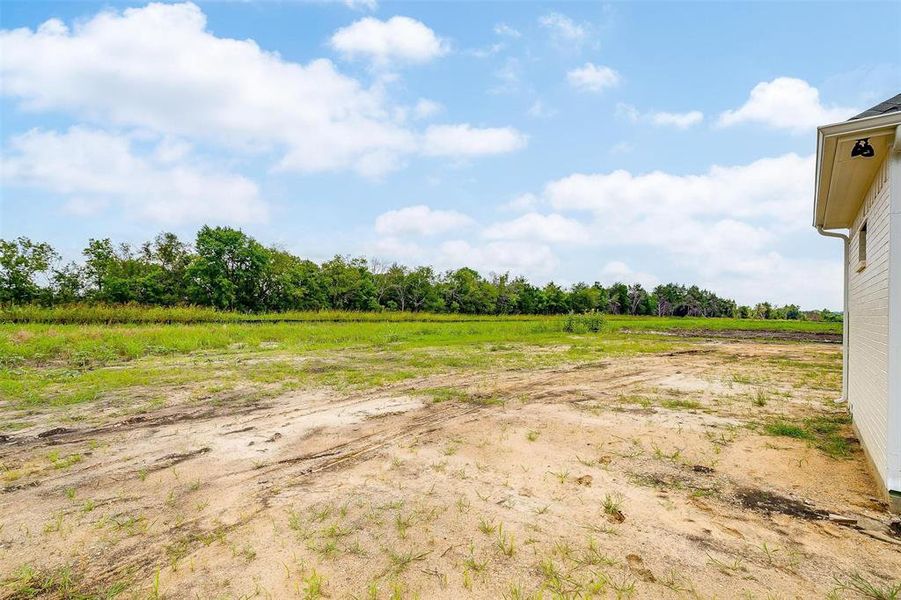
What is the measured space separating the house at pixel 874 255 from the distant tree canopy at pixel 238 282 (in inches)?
1799

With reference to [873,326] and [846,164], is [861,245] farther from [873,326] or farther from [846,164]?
[846,164]

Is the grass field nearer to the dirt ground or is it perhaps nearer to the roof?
the dirt ground

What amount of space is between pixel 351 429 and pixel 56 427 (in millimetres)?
4137

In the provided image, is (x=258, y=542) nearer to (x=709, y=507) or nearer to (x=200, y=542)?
(x=200, y=542)

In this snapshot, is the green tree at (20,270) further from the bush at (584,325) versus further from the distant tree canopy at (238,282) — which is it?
the bush at (584,325)

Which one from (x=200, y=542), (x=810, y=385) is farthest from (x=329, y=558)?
(x=810, y=385)

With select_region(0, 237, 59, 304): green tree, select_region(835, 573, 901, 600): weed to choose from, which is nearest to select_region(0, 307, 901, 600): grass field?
select_region(835, 573, 901, 600): weed

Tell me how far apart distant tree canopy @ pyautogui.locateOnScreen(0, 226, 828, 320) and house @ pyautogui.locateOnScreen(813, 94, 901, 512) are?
45700mm

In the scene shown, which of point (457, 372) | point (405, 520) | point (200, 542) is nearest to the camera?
point (200, 542)

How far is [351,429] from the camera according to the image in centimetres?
582

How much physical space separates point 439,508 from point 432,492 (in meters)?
0.32

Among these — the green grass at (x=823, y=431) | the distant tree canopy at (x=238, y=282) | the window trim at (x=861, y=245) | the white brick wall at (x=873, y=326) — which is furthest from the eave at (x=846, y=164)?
the distant tree canopy at (x=238, y=282)

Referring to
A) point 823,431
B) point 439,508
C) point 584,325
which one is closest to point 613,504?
point 439,508

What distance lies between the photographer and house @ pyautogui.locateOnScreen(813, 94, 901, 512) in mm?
3363
